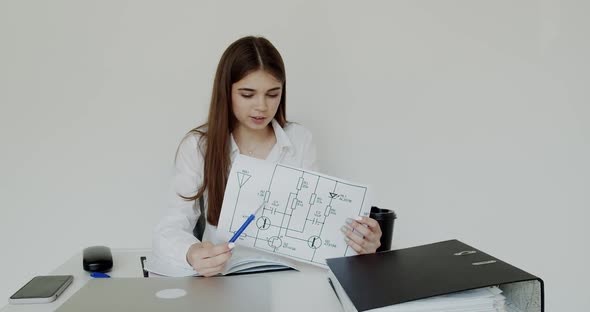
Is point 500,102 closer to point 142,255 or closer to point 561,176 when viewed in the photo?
point 561,176

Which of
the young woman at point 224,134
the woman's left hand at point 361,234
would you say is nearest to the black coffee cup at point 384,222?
the woman's left hand at point 361,234

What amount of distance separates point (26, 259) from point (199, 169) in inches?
31.9

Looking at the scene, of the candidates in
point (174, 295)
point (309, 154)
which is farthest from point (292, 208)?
point (309, 154)

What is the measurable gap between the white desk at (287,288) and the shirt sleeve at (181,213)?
0.28 ft

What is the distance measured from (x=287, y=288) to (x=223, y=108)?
61 cm

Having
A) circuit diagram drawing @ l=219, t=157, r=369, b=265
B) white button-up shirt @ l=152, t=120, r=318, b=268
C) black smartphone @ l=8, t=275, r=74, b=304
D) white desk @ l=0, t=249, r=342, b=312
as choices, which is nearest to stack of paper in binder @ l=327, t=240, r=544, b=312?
white desk @ l=0, t=249, r=342, b=312

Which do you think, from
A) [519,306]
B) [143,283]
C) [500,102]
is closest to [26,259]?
[143,283]

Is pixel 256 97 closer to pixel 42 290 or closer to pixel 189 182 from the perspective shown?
pixel 189 182

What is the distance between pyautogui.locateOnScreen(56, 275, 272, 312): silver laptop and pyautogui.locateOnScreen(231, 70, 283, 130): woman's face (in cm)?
52

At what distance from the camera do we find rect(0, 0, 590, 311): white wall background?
58.5 inches

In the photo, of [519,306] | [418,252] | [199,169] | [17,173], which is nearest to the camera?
[519,306]

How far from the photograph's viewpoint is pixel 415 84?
1582 millimetres

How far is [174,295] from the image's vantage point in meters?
0.65

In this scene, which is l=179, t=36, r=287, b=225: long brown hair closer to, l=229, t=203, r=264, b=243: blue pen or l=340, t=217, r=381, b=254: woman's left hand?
l=229, t=203, r=264, b=243: blue pen
